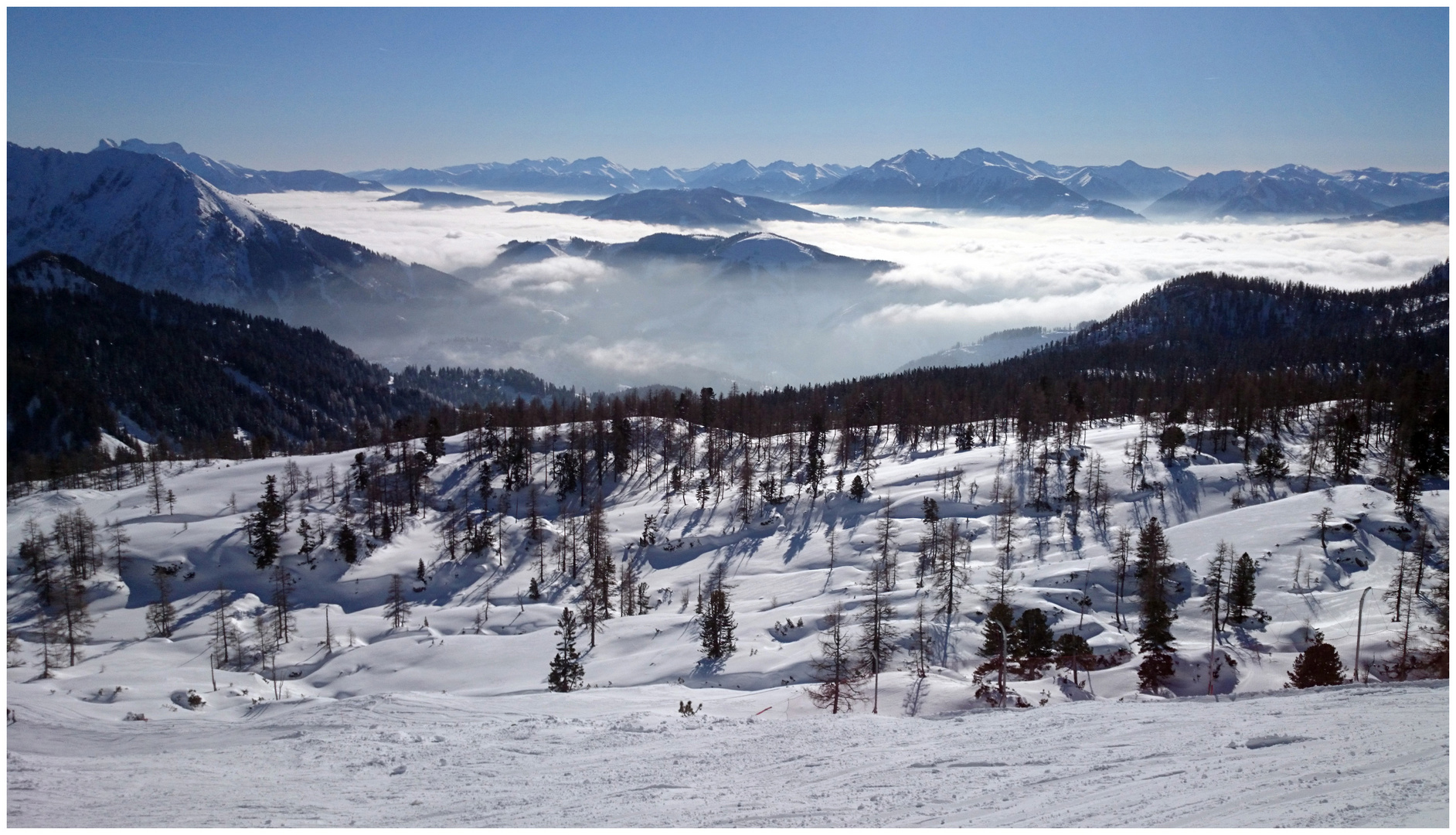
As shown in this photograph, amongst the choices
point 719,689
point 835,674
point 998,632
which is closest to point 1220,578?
point 998,632

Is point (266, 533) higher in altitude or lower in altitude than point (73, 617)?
higher

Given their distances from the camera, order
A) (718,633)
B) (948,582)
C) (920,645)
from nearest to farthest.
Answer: (920,645) < (718,633) < (948,582)

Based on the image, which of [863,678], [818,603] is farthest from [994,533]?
[863,678]

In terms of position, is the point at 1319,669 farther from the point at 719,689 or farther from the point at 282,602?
the point at 282,602

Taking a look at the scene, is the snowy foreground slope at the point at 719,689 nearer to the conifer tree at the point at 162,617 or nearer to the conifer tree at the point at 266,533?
the conifer tree at the point at 162,617

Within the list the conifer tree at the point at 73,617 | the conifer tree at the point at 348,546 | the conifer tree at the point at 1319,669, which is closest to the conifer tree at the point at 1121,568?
the conifer tree at the point at 1319,669

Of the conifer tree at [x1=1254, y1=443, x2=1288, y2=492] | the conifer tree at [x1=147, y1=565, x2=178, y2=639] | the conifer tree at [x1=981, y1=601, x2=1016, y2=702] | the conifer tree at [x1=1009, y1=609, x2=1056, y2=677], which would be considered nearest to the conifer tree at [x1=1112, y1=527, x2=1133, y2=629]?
the conifer tree at [x1=1009, y1=609, x2=1056, y2=677]

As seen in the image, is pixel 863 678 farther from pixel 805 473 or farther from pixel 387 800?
pixel 805 473
